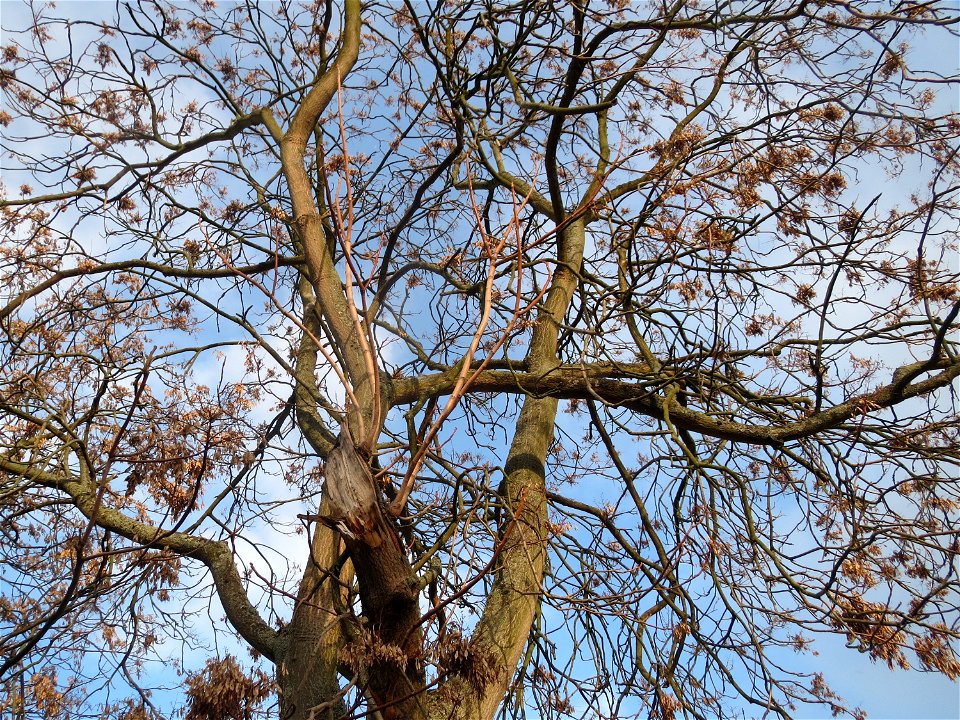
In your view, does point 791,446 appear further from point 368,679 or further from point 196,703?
point 196,703

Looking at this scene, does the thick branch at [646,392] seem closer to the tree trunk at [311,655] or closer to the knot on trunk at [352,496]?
the tree trunk at [311,655]

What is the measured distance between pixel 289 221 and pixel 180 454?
220cm

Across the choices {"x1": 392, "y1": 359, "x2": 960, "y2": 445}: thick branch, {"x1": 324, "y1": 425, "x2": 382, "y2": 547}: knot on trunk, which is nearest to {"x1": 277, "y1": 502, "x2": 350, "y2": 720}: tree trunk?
{"x1": 324, "y1": 425, "x2": 382, "y2": 547}: knot on trunk

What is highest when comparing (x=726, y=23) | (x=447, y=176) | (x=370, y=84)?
(x=370, y=84)

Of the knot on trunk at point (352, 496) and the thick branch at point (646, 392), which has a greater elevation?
the thick branch at point (646, 392)

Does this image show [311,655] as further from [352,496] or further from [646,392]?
[646,392]

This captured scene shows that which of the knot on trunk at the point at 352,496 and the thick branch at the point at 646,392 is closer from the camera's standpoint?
the knot on trunk at the point at 352,496

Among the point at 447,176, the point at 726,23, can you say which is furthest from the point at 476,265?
the point at 726,23

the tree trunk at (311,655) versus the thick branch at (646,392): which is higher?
the thick branch at (646,392)

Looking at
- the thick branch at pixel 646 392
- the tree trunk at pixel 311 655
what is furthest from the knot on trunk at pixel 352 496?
the thick branch at pixel 646 392

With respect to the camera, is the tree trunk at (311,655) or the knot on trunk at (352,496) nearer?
the knot on trunk at (352,496)

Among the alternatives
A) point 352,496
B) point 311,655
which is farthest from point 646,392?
point 311,655

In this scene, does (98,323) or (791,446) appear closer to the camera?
(791,446)

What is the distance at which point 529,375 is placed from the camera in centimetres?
509
